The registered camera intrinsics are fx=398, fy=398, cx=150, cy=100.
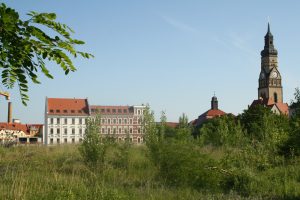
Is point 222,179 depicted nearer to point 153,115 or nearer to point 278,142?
point 278,142

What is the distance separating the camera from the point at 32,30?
6.10 feet

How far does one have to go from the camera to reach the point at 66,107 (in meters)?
82.1

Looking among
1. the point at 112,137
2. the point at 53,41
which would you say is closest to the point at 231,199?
the point at 53,41

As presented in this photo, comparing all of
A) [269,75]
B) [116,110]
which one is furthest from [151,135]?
[269,75]

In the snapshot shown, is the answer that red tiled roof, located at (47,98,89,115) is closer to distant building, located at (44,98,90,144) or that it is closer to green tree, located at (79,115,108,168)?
distant building, located at (44,98,90,144)

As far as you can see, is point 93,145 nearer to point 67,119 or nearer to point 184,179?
point 184,179

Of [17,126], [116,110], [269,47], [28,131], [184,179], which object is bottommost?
[184,179]

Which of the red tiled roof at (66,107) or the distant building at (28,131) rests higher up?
the red tiled roof at (66,107)

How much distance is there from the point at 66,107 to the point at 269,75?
57.1m

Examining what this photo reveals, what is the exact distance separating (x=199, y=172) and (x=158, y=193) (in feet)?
7.58

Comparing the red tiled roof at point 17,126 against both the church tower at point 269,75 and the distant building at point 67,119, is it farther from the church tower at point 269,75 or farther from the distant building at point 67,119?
the church tower at point 269,75

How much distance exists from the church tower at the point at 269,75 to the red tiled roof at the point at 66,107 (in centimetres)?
5139

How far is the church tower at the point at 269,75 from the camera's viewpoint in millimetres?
107500

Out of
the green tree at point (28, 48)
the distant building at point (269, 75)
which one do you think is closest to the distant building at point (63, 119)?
the distant building at point (269, 75)
